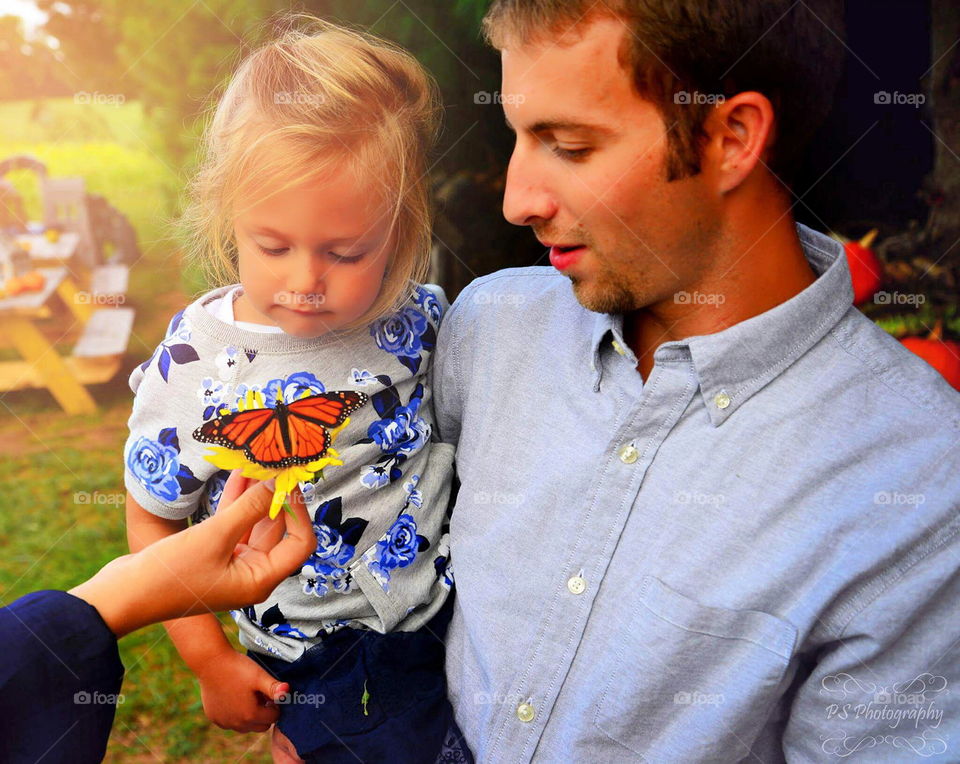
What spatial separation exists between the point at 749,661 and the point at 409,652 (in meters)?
0.59

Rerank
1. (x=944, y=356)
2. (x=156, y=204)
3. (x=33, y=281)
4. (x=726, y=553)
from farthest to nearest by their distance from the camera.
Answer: (x=33, y=281)
(x=944, y=356)
(x=156, y=204)
(x=726, y=553)

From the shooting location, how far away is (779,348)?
137 cm

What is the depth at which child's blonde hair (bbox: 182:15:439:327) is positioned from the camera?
1.39 m

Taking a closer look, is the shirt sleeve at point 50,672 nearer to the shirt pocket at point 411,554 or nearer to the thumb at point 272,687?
the thumb at point 272,687

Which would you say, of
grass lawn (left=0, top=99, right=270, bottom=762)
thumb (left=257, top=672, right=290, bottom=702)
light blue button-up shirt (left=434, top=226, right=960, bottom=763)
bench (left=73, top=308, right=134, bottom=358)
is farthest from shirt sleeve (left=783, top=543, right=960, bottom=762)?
bench (left=73, top=308, right=134, bottom=358)

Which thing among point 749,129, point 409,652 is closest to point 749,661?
point 409,652

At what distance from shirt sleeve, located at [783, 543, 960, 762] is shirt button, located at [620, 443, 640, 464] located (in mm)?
391

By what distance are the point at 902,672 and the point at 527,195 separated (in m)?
0.91

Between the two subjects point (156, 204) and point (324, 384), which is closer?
point (324, 384)

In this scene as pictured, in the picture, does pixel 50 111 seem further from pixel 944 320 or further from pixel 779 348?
pixel 944 320

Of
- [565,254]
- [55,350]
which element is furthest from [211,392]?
[55,350]

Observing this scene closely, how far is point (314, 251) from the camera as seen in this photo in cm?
137

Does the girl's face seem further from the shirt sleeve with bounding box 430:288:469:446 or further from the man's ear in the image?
the man's ear

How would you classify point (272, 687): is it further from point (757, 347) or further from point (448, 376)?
point (757, 347)
